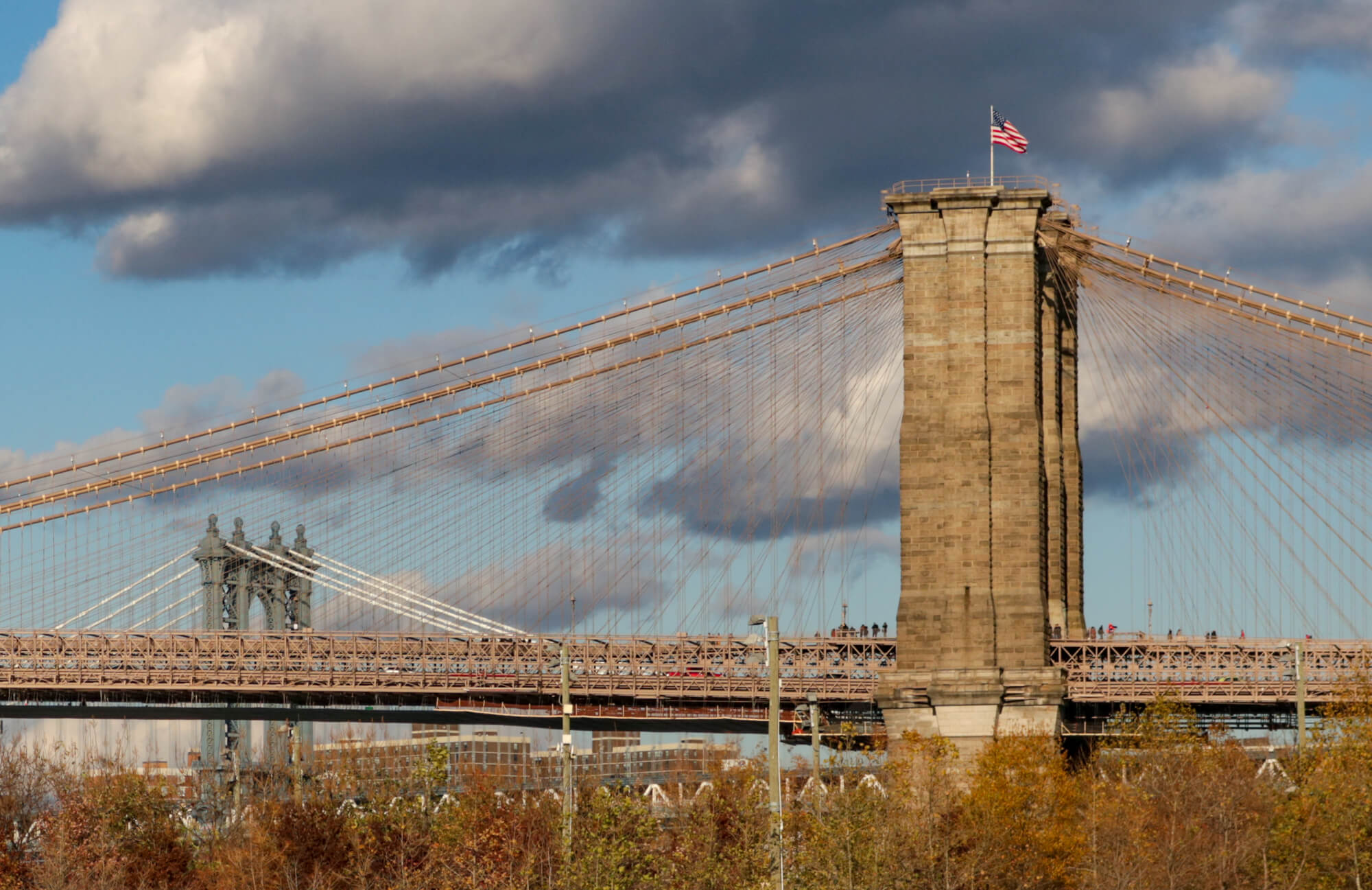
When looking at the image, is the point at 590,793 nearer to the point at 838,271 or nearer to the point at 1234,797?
the point at 1234,797

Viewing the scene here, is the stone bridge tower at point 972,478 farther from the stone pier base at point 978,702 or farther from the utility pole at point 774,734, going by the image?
the utility pole at point 774,734

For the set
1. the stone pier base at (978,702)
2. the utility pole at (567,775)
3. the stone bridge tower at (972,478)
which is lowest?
the utility pole at (567,775)

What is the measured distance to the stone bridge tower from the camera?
87.0 metres

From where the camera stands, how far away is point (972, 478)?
288 feet

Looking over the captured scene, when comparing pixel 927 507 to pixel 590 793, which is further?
pixel 927 507

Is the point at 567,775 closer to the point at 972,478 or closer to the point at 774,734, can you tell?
the point at 774,734

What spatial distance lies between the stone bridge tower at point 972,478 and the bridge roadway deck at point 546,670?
5.41 metres

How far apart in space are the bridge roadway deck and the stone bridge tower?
5.41m

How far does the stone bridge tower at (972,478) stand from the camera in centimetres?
8700

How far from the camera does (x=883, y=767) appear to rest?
239ft

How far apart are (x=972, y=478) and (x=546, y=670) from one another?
2878 centimetres

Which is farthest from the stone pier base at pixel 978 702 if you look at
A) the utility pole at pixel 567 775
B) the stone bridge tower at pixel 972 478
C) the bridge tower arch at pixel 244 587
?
the bridge tower arch at pixel 244 587

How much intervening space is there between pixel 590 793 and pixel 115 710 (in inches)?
2074

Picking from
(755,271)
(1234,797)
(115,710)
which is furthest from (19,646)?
(1234,797)
